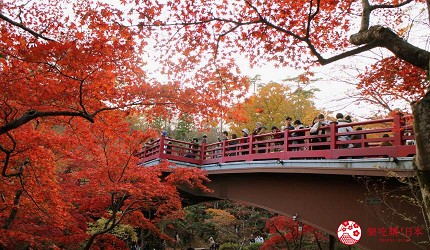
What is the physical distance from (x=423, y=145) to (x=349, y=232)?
568cm

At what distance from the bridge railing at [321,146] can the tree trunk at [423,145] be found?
3.30m

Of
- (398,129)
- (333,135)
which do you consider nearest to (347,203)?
(333,135)

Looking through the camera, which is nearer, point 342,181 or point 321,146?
point 342,181

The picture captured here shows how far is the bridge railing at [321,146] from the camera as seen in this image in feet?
26.1

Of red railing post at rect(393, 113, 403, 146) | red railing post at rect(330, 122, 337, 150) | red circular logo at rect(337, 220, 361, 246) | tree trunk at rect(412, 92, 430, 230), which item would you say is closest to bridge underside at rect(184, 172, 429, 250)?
red circular logo at rect(337, 220, 361, 246)

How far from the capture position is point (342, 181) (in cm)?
968

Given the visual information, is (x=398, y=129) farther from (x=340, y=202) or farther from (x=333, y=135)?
(x=340, y=202)

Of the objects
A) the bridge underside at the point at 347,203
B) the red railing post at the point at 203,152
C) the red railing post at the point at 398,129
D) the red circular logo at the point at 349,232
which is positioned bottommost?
the red circular logo at the point at 349,232

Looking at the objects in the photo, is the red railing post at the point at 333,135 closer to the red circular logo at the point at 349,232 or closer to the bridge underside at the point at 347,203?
the bridge underside at the point at 347,203

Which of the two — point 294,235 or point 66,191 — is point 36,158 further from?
point 294,235

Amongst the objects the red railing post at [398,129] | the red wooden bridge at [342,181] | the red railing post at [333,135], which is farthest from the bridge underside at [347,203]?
the red railing post at [398,129]

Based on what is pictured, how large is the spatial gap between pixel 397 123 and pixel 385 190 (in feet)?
5.57

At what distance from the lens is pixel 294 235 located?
18250 mm

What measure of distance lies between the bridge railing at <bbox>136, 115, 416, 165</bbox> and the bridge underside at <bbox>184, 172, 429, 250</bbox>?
68cm
